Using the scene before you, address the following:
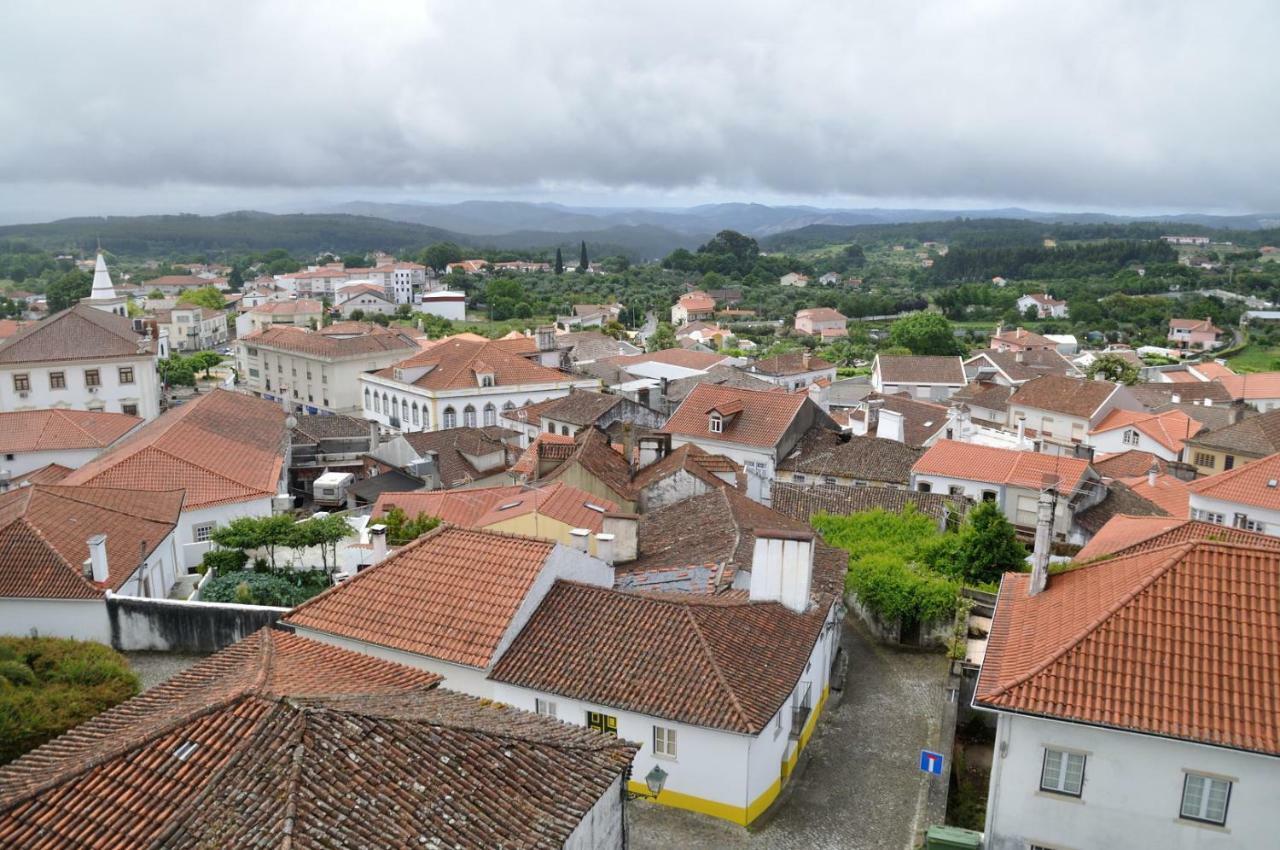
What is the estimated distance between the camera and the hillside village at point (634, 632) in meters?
11.0

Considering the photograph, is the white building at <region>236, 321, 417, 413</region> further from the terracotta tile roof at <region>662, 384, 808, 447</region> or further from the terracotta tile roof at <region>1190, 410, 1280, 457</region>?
the terracotta tile roof at <region>1190, 410, 1280, 457</region>

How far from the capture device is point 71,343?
178ft

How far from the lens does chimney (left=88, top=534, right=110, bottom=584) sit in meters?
21.8

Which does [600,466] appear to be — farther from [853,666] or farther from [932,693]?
[932,693]

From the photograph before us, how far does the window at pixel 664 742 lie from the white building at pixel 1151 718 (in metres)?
4.91

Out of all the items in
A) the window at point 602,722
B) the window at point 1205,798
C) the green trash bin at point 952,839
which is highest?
the window at point 1205,798

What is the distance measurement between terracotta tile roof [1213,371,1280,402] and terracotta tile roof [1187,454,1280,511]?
45.2 metres

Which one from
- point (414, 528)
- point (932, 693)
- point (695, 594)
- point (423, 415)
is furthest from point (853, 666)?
point (423, 415)

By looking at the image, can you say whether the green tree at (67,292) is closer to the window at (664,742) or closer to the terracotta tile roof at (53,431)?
the terracotta tile roof at (53,431)

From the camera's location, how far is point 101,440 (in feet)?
145

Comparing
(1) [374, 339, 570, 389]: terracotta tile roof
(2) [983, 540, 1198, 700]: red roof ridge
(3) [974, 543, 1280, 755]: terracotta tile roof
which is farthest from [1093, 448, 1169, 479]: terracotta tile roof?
(3) [974, 543, 1280, 755]: terracotta tile roof

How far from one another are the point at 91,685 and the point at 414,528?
37.2ft

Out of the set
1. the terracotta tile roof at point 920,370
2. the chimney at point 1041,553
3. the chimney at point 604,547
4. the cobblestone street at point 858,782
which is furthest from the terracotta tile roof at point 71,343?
the terracotta tile roof at point 920,370

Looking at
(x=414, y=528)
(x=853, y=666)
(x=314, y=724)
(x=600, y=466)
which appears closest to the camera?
(x=314, y=724)
